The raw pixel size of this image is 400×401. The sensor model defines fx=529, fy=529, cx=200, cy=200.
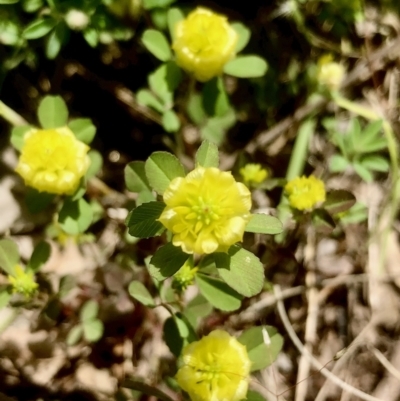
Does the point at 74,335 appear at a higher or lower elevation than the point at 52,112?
lower

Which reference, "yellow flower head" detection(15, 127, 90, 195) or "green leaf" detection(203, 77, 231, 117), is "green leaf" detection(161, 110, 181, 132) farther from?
"yellow flower head" detection(15, 127, 90, 195)

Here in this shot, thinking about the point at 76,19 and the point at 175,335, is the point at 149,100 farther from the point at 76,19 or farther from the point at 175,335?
the point at 175,335

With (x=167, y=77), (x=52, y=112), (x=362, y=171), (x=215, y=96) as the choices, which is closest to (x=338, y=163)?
(x=362, y=171)

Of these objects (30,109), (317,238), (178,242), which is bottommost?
(317,238)

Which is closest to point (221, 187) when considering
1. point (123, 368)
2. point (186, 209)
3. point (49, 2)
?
point (186, 209)

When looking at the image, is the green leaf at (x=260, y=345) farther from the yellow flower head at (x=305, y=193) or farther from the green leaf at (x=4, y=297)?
the green leaf at (x=4, y=297)

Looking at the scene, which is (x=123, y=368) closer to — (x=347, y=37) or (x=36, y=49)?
(x=36, y=49)

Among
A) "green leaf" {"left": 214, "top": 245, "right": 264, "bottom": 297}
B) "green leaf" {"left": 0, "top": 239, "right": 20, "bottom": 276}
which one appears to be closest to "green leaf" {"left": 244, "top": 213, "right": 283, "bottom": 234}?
"green leaf" {"left": 214, "top": 245, "right": 264, "bottom": 297}
